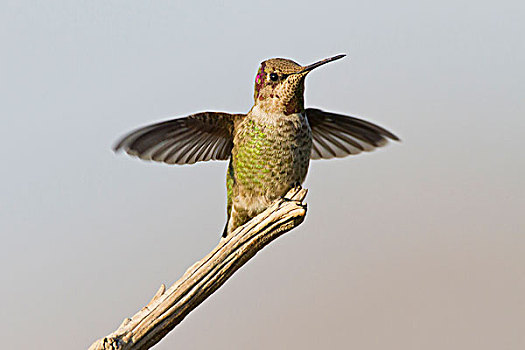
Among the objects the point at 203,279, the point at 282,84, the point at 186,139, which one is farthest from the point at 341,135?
the point at 203,279

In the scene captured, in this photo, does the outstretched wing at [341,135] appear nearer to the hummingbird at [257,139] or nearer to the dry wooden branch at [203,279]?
the hummingbird at [257,139]

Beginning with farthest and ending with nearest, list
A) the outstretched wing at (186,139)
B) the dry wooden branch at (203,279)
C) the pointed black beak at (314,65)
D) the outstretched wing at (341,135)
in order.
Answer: the outstretched wing at (341,135)
the outstretched wing at (186,139)
the pointed black beak at (314,65)
the dry wooden branch at (203,279)

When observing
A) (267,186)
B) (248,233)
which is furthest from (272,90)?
(248,233)

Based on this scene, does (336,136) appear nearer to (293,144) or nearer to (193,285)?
(293,144)

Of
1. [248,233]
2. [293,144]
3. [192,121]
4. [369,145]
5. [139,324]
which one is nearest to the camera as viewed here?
[139,324]

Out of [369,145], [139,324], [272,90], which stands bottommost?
[139,324]

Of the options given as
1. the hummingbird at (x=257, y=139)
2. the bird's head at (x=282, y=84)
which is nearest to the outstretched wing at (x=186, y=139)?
the hummingbird at (x=257, y=139)

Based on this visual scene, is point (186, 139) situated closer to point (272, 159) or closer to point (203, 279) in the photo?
point (272, 159)
